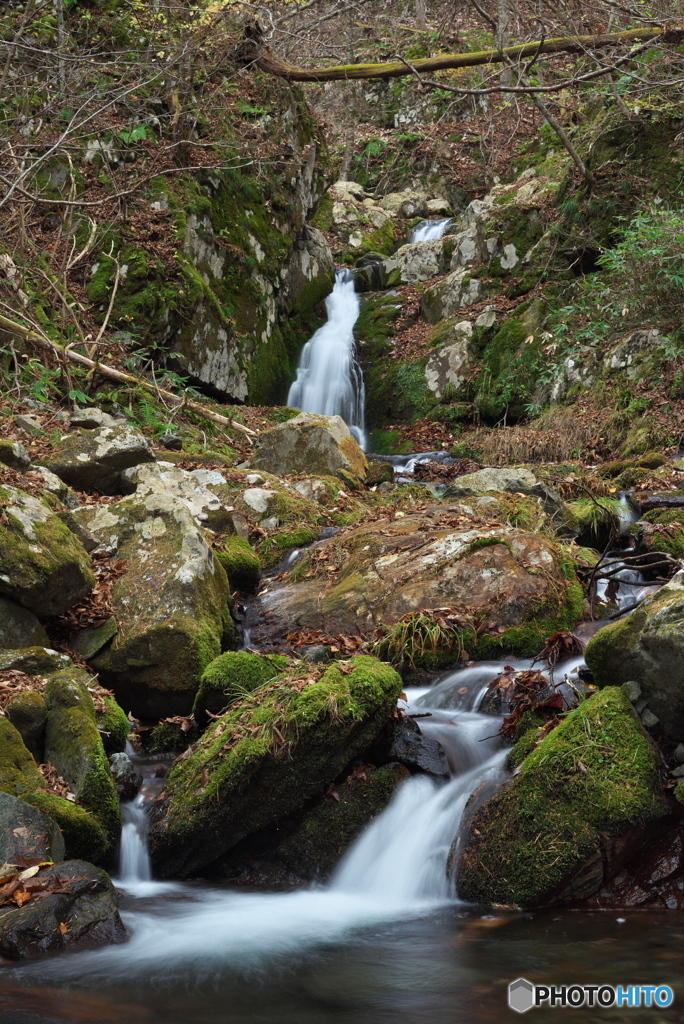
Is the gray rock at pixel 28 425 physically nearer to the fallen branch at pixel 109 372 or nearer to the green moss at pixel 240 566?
the fallen branch at pixel 109 372

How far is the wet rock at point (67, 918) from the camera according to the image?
2934 mm

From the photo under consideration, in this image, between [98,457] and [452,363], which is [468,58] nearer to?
[98,457]

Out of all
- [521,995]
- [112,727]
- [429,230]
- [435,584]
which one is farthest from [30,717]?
[429,230]

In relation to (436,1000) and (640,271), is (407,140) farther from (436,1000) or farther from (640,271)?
(436,1000)

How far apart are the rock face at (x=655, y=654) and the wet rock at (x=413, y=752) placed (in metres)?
0.97

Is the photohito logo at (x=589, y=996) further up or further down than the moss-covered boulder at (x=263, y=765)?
further down

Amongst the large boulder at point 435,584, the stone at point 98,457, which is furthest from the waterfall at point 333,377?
the large boulder at point 435,584

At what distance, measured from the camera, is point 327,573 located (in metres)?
6.84

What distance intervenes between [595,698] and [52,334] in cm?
915

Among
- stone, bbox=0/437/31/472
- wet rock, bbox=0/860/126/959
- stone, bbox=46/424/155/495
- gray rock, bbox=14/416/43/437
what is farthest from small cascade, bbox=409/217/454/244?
wet rock, bbox=0/860/126/959

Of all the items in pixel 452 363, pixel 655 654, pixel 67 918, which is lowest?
pixel 67 918

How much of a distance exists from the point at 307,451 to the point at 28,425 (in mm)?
3228

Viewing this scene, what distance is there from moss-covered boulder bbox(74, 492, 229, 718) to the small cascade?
51.7 ft

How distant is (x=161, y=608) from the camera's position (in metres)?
5.41
